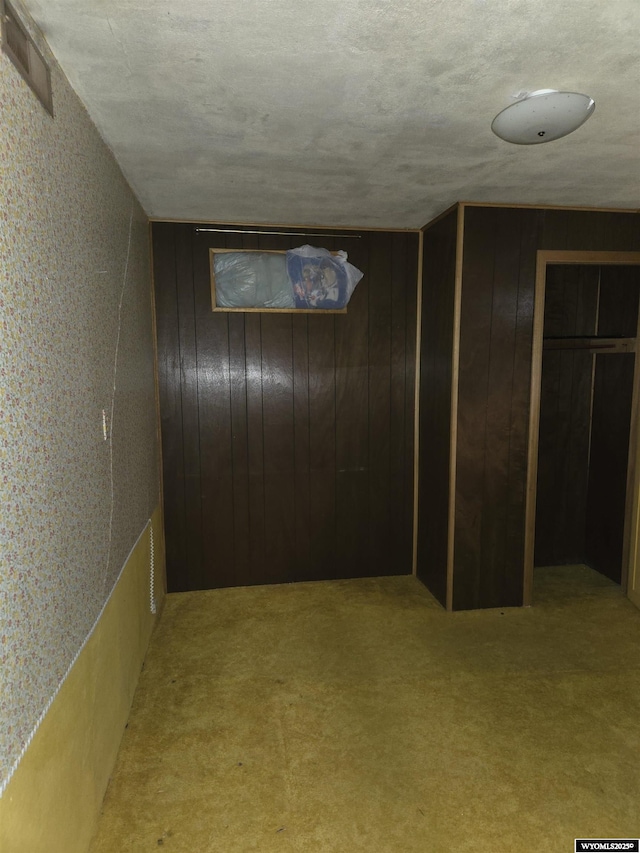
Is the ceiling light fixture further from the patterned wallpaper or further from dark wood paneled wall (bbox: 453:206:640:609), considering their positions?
the patterned wallpaper

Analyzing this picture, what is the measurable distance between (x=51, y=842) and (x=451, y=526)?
2296mm

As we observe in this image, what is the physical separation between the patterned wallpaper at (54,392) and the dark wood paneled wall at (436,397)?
5.82 ft

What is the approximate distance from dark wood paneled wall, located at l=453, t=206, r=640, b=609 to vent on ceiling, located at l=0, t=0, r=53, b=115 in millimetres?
2121

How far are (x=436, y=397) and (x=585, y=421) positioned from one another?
1.25 m

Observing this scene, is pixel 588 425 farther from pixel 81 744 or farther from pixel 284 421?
pixel 81 744

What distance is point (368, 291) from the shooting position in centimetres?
331

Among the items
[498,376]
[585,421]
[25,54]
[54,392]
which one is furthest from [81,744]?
[585,421]

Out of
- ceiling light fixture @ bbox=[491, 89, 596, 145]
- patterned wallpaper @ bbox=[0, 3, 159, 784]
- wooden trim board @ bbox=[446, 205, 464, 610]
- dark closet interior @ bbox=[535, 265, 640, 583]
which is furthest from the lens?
dark closet interior @ bbox=[535, 265, 640, 583]

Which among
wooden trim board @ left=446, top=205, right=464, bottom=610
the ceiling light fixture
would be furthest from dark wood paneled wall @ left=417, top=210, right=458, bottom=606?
the ceiling light fixture

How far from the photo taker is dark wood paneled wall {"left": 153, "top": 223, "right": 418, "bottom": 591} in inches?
124

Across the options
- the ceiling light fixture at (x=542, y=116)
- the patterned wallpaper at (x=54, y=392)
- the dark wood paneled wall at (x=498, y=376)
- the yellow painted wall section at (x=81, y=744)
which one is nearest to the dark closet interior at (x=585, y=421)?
the dark wood paneled wall at (x=498, y=376)

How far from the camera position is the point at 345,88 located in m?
1.57

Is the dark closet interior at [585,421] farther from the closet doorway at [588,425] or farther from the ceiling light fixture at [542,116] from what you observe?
the ceiling light fixture at [542,116]

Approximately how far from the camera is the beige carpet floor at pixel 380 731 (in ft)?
5.32
